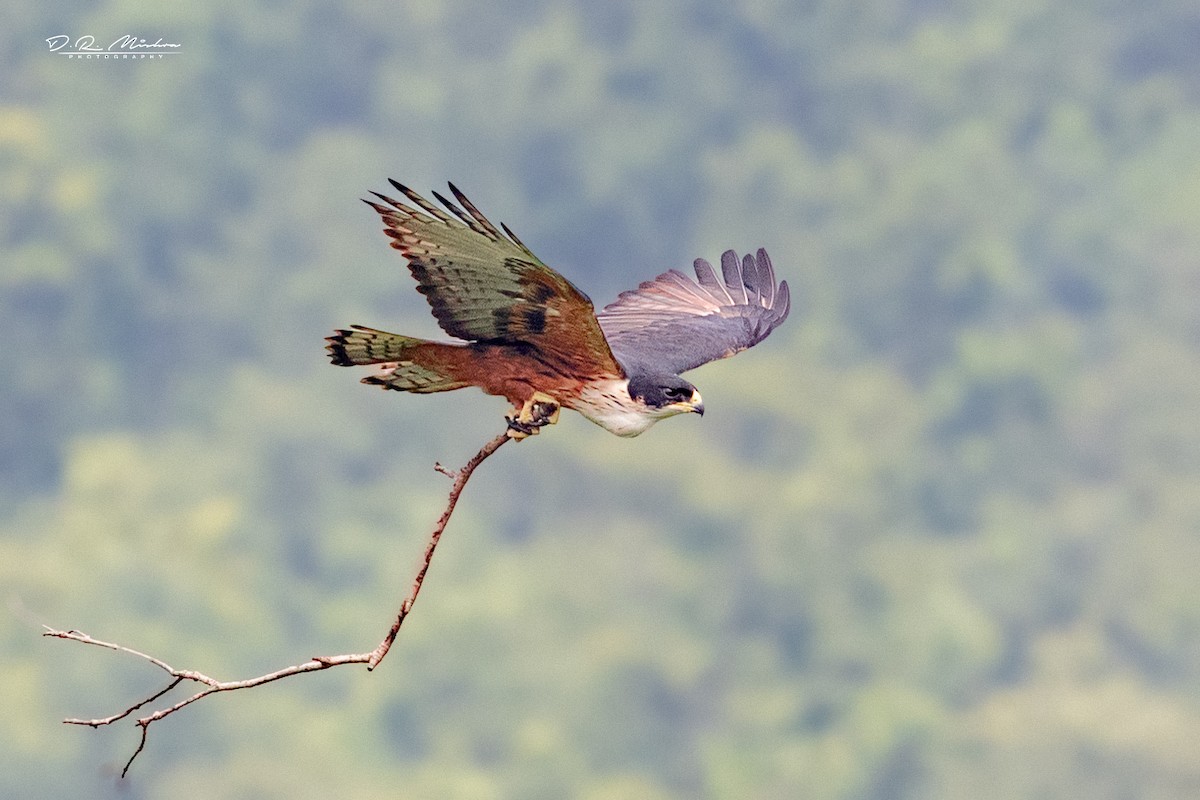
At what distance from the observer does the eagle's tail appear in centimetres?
838

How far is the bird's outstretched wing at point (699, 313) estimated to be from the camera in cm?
1052

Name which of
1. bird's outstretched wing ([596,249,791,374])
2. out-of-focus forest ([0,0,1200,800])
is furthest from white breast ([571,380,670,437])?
out-of-focus forest ([0,0,1200,800])

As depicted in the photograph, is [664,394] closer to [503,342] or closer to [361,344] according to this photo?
[503,342]

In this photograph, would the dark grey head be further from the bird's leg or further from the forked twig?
the forked twig

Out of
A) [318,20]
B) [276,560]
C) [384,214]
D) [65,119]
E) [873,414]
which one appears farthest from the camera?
[318,20]

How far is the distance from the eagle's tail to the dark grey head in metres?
0.66

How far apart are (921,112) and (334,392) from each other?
142 ft

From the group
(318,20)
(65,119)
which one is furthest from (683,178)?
(65,119)

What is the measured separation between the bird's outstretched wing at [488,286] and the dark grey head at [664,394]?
122 mm

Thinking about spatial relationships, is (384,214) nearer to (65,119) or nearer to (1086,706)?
(1086,706)

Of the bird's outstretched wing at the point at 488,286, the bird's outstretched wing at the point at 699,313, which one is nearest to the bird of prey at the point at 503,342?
the bird's outstretched wing at the point at 488,286

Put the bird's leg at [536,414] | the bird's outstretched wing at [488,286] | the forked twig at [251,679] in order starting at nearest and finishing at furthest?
1. the forked twig at [251,679]
2. the bird's outstretched wing at [488,286]
3. the bird's leg at [536,414]

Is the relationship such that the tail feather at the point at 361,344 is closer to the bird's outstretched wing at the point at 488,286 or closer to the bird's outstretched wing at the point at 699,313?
the bird's outstretched wing at the point at 488,286

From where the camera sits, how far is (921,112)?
124 m
